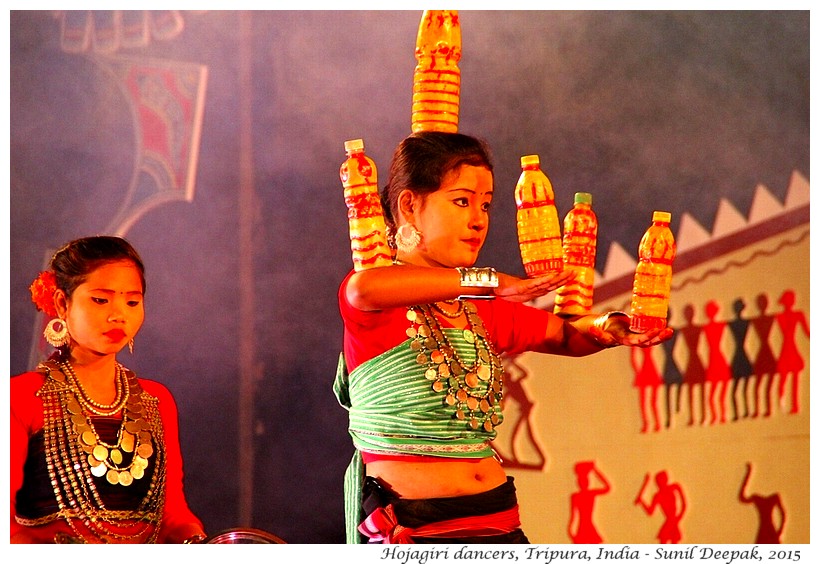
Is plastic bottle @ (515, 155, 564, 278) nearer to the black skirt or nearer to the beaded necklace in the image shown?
the black skirt

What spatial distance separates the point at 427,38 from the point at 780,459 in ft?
5.37

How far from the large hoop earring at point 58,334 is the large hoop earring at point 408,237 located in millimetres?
838

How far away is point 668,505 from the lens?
3.71 metres

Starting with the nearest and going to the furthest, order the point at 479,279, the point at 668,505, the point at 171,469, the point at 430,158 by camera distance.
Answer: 1. the point at 479,279
2. the point at 430,158
3. the point at 171,469
4. the point at 668,505

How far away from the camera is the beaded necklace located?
298 centimetres

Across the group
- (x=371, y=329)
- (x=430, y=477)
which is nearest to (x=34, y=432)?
(x=371, y=329)

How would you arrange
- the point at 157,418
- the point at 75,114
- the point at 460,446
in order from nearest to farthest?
the point at 460,446 < the point at 157,418 < the point at 75,114

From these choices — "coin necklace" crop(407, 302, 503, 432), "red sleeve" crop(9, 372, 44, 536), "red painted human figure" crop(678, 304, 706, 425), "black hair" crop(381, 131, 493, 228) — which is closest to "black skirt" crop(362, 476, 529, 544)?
"coin necklace" crop(407, 302, 503, 432)

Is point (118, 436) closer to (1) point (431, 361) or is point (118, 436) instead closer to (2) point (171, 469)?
(2) point (171, 469)

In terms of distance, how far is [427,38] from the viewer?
308 centimetres

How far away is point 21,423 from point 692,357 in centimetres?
192

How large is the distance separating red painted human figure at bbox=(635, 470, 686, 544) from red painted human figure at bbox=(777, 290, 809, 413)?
41cm
